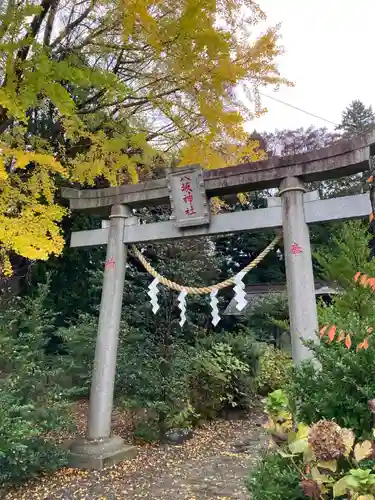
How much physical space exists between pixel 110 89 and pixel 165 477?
5.18 meters

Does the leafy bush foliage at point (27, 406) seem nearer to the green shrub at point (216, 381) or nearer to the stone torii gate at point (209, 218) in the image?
the stone torii gate at point (209, 218)

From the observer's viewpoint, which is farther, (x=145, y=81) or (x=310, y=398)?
(x=145, y=81)

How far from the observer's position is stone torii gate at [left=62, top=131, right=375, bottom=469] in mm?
4398

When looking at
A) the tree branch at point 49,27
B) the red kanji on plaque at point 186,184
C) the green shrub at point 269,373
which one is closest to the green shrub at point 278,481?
the red kanji on plaque at point 186,184

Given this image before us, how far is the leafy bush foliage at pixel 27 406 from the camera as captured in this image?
3787mm

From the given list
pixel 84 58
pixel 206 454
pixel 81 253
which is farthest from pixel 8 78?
pixel 81 253

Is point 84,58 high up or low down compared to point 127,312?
up

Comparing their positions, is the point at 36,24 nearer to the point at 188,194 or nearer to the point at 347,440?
the point at 188,194

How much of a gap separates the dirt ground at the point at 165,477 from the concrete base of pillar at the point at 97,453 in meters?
0.09

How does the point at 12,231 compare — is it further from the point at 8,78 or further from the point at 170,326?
the point at 170,326

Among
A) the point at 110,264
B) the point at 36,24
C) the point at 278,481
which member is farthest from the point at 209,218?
the point at 36,24

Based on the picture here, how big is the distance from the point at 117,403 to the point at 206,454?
5.03 feet

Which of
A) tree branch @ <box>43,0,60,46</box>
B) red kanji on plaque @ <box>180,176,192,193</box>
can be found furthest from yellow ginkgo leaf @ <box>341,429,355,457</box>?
tree branch @ <box>43,0,60,46</box>

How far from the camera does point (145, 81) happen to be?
678cm
